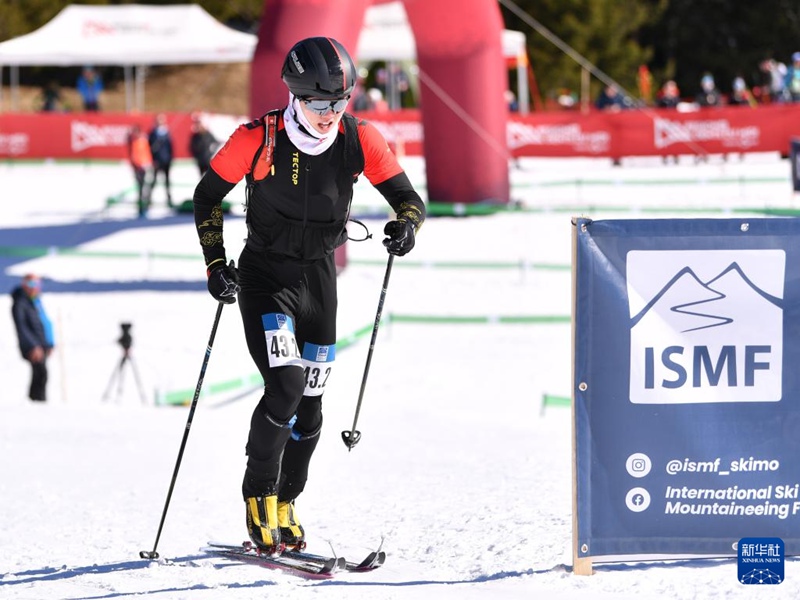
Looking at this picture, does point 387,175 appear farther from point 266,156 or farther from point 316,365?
point 316,365

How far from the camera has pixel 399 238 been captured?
17.9 ft

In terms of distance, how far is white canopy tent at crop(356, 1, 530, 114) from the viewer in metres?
31.0

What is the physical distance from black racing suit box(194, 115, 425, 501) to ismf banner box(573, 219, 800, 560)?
0.92 metres

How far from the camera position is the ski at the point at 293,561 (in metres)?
5.44

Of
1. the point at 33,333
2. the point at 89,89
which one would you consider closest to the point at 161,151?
the point at 89,89

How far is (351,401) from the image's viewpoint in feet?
36.1

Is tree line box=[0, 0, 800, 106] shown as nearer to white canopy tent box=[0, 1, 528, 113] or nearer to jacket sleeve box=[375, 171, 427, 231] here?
A: white canopy tent box=[0, 1, 528, 113]

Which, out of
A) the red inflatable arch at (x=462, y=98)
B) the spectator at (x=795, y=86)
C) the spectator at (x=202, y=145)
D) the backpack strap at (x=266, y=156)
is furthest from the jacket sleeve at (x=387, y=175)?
the spectator at (x=795, y=86)

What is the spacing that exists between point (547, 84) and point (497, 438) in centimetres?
Result: 3885

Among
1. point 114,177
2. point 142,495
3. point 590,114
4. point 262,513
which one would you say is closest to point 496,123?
point 590,114

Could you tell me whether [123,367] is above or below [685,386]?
below

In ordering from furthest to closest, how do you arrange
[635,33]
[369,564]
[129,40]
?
[635,33]
[129,40]
[369,564]

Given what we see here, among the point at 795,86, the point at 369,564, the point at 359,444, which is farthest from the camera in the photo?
the point at 795,86

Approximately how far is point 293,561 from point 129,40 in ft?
94.4
